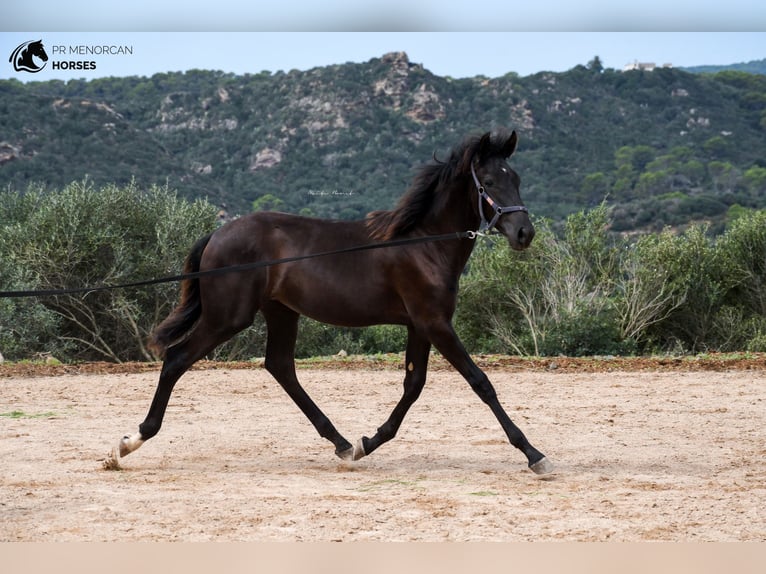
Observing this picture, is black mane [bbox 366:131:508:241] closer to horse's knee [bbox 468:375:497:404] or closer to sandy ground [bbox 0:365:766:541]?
horse's knee [bbox 468:375:497:404]

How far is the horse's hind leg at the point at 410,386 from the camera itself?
21.1 ft

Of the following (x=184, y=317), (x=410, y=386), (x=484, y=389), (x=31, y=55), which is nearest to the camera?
(x=484, y=389)

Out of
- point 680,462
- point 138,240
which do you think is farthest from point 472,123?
point 680,462

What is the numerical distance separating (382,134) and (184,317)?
37.7 m

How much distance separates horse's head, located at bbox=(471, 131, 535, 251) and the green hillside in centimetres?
2514

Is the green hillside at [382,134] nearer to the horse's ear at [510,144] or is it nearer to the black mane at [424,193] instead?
the black mane at [424,193]

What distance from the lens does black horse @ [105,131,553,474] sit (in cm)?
608

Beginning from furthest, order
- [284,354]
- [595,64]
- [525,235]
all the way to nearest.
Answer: [595,64] → [284,354] → [525,235]


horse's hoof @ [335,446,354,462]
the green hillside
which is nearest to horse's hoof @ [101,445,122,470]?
horse's hoof @ [335,446,354,462]

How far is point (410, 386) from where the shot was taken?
6422 millimetres

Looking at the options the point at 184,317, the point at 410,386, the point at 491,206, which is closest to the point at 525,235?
the point at 491,206

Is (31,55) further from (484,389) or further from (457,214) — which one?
(484,389)

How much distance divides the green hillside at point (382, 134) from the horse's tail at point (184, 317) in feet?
80.4

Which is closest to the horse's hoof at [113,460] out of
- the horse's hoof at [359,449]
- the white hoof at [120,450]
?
the white hoof at [120,450]
